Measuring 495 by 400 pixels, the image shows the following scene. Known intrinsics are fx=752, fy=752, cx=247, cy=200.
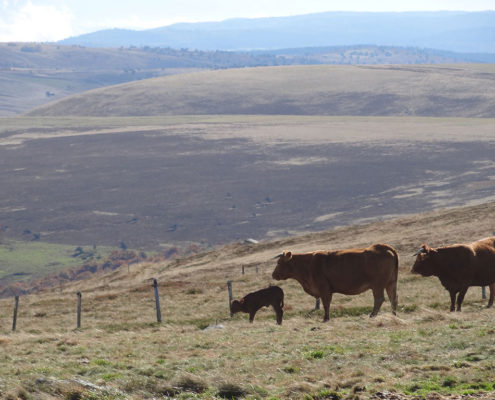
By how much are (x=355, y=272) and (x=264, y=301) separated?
306 cm

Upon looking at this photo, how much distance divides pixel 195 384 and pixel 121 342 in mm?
Result: 6240

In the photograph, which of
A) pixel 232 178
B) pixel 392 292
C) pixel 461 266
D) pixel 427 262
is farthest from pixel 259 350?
pixel 232 178

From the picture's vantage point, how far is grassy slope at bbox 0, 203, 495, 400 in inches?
441

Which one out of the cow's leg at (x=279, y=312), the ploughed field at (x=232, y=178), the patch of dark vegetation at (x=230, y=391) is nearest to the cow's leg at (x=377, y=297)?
the cow's leg at (x=279, y=312)

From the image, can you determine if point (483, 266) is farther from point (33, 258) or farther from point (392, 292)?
point (33, 258)

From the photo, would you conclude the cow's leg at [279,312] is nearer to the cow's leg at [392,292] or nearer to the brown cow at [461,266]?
the cow's leg at [392,292]

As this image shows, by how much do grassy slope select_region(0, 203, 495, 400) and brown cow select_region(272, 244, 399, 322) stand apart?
0.74m

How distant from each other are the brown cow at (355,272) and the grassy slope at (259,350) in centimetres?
74

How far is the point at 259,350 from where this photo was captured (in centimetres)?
1449

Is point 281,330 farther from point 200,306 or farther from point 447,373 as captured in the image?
point 200,306

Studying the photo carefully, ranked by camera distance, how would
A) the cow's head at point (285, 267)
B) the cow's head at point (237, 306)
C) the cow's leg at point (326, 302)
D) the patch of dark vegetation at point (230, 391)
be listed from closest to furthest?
the patch of dark vegetation at point (230, 391) < the cow's leg at point (326, 302) < the cow's head at point (285, 267) < the cow's head at point (237, 306)

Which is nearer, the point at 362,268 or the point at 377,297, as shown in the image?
the point at 362,268

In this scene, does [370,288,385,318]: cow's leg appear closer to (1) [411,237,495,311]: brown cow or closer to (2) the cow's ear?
(1) [411,237,495,311]: brown cow

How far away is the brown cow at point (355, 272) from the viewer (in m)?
18.4
